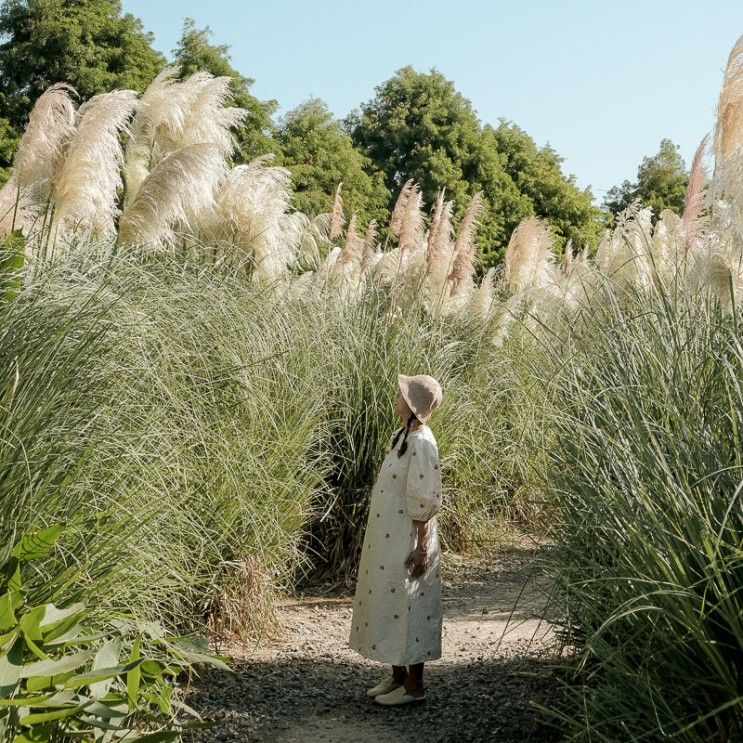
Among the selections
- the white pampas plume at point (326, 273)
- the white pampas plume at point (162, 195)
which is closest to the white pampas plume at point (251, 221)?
the white pampas plume at point (326, 273)

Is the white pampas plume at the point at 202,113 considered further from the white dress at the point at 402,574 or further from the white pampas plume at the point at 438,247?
the white dress at the point at 402,574

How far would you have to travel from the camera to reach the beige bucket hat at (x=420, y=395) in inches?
218

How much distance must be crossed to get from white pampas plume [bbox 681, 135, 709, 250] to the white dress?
122 inches

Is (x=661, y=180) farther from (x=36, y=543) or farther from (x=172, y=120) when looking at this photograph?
(x=36, y=543)

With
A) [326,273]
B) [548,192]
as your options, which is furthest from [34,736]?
[548,192]

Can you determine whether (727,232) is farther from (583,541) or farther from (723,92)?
(583,541)

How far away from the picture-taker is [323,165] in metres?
32.2

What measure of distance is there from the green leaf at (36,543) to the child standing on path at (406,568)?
2074mm

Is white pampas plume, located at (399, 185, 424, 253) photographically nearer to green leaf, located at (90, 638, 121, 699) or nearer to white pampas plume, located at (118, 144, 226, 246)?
white pampas plume, located at (118, 144, 226, 246)

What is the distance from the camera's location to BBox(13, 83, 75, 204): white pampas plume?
677cm

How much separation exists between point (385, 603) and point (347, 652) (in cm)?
111

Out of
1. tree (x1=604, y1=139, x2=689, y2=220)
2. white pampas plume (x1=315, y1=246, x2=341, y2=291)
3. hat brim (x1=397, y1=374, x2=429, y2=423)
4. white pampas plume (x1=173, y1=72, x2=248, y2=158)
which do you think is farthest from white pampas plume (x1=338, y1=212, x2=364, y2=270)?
tree (x1=604, y1=139, x2=689, y2=220)

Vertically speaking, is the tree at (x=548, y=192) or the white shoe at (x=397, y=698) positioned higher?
the tree at (x=548, y=192)

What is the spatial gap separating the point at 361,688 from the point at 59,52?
25.2m
